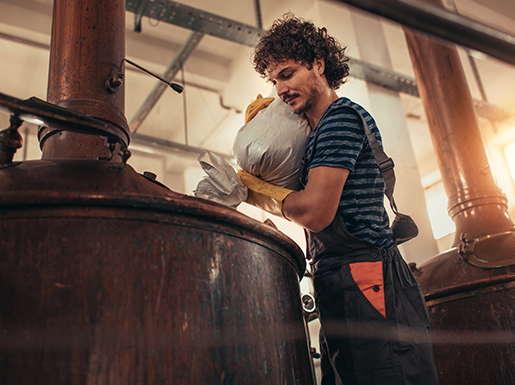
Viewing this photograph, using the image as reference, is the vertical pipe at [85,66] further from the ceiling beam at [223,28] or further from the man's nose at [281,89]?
the ceiling beam at [223,28]

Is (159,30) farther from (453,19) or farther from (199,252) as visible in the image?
(453,19)

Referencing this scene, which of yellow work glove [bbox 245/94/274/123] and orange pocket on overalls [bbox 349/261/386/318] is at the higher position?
yellow work glove [bbox 245/94/274/123]

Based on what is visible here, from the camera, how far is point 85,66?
4.91ft

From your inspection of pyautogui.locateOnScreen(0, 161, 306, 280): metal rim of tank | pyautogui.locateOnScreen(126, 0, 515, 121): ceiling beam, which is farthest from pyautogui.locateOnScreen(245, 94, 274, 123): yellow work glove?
pyautogui.locateOnScreen(126, 0, 515, 121): ceiling beam

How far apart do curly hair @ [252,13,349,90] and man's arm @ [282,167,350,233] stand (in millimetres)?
451

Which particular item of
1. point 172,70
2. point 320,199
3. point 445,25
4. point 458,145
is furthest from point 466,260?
point 172,70

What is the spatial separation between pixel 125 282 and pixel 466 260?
2.04m

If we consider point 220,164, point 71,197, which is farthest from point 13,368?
point 220,164

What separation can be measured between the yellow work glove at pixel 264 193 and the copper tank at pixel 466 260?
133 centimetres

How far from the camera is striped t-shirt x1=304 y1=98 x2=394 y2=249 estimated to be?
4.58 ft

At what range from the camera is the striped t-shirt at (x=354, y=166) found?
1.39 meters

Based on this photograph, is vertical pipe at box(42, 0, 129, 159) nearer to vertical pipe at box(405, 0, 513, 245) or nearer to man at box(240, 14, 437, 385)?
man at box(240, 14, 437, 385)

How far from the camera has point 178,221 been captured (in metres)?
1.04

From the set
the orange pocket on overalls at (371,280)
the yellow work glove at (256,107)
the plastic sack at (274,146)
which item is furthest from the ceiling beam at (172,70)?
the orange pocket on overalls at (371,280)
